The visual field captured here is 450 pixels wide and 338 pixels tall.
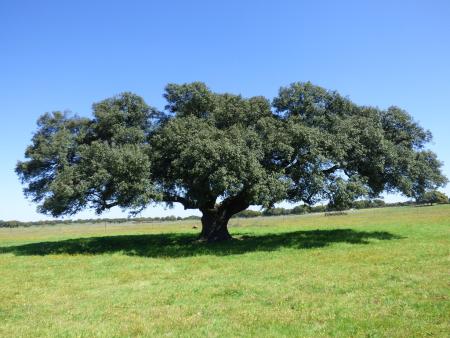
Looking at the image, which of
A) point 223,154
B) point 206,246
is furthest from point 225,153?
point 206,246

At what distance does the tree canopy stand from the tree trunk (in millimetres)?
84

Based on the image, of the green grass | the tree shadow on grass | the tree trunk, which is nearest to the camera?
the green grass

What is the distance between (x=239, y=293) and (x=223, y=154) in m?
12.3

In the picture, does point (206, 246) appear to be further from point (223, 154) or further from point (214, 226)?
point (223, 154)

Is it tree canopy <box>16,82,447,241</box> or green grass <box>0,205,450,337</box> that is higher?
tree canopy <box>16,82,447,241</box>

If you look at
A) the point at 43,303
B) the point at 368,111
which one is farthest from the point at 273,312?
the point at 368,111

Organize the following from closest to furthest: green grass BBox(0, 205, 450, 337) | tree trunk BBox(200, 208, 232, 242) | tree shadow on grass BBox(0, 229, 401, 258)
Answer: green grass BBox(0, 205, 450, 337), tree shadow on grass BBox(0, 229, 401, 258), tree trunk BBox(200, 208, 232, 242)

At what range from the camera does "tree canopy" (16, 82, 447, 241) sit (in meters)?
25.2

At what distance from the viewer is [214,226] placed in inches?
1246

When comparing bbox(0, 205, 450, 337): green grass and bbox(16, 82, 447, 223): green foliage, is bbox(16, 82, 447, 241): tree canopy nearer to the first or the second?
bbox(16, 82, 447, 223): green foliage

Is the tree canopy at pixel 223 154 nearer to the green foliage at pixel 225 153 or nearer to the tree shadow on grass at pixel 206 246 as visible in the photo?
the green foliage at pixel 225 153

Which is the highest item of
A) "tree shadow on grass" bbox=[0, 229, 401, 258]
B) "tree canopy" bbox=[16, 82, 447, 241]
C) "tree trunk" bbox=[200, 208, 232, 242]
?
"tree canopy" bbox=[16, 82, 447, 241]

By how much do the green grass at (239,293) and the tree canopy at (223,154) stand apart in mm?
4235

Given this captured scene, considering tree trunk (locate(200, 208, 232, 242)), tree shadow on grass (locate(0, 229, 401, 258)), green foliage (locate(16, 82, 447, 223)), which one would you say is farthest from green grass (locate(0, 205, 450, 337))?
tree trunk (locate(200, 208, 232, 242))
